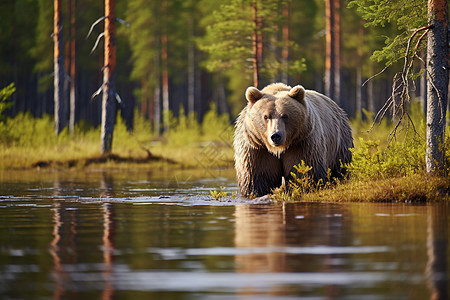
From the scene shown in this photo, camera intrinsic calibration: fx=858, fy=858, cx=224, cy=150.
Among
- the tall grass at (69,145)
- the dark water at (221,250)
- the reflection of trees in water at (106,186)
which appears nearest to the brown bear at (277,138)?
the dark water at (221,250)

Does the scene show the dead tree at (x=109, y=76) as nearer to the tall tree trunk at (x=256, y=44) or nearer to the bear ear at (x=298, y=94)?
the tall tree trunk at (x=256, y=44)

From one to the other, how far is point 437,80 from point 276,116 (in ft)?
9.07

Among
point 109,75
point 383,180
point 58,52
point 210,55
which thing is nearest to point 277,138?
point 383,180

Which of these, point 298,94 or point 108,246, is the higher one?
point 298,94

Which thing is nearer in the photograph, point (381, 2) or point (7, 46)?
point (381, 2)

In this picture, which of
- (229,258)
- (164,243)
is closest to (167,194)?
(164,243)

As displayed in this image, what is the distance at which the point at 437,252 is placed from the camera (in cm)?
791

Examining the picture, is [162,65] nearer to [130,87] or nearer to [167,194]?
[130,87]

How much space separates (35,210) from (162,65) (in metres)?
42.1

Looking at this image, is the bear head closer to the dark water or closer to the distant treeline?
the dark water

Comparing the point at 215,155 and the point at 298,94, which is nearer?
the point at 298,94

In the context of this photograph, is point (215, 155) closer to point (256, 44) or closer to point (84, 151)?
point (256, 44)

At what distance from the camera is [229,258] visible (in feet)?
25.6

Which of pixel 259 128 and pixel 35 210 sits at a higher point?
pixel 259 128
